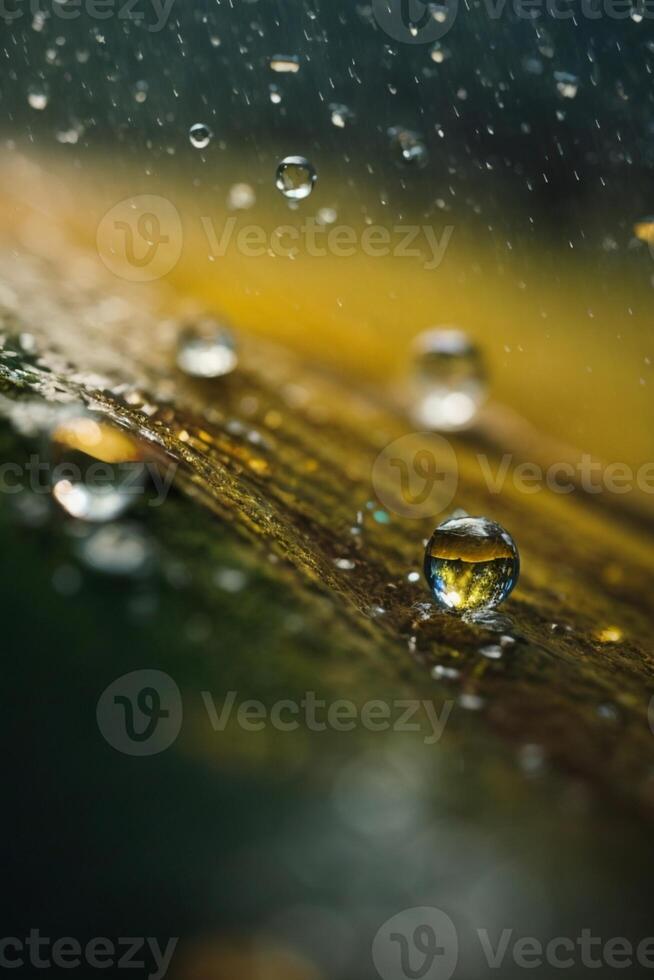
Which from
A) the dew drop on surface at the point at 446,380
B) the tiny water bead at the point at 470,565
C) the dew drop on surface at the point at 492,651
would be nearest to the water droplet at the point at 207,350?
the dew drop on surface at the point at 446,380

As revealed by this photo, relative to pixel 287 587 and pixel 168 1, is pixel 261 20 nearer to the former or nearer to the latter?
pixel 168 1

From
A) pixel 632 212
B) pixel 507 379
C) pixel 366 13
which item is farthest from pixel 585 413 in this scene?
pixel 366 13

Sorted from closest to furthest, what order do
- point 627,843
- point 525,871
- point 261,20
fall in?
point 627,843, point 525,871, point 261,20

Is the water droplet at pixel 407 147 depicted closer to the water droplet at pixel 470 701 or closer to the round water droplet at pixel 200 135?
the round water droplet at pixel 200 135

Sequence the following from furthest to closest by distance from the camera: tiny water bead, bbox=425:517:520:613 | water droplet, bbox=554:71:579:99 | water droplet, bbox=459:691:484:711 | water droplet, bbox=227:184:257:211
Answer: water droplet, bbox=227:184:257:211 → water droplet, bbox=554:71:579:99 → tiny water bead, bbox=425:517:520:613 → water droplet, bbox=459:691:484:711

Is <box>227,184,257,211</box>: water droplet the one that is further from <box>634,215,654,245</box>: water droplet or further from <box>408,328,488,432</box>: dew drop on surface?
<box>634,215,654,245</box>: water droplet

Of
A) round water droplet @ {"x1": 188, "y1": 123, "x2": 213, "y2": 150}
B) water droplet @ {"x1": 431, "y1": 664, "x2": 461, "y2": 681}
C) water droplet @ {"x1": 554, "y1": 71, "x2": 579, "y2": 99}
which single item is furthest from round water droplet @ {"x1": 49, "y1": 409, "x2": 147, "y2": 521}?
water droplet @ {"x1": 554, "y1": 71, "x2": 579, "y2": 99}
